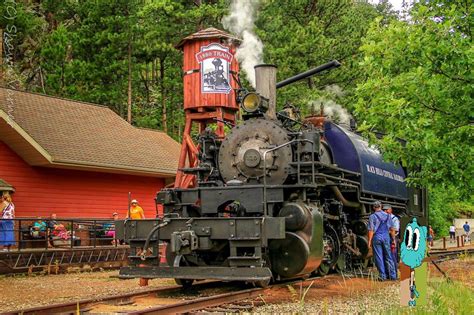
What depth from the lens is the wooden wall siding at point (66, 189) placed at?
60.4ft

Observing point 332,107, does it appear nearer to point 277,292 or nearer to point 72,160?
point 72,160

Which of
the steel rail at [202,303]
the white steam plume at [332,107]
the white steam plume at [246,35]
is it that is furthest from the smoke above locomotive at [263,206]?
the white steam plume at [332,107]

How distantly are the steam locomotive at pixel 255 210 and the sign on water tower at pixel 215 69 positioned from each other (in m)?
5.66

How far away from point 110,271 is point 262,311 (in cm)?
889

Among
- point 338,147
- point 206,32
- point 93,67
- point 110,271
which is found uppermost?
point 93,67

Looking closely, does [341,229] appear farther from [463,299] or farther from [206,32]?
[206,32]

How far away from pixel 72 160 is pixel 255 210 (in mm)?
9775

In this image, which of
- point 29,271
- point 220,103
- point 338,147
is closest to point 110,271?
point 29,271

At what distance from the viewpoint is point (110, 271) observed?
635 inches

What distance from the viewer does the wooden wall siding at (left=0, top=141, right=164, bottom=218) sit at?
18.4 meters

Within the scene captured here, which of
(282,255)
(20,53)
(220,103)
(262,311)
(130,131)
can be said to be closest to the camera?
(262,311)

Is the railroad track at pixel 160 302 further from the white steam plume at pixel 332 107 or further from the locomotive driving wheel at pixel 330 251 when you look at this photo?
the white steam plume at pixel 332 107

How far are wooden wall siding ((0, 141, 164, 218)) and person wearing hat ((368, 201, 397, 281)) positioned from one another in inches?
425

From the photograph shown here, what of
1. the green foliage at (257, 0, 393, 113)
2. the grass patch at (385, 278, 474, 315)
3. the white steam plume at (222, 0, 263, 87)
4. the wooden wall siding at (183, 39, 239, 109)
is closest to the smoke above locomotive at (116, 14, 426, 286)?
the grass patch at (385, 278, 474, 315)
